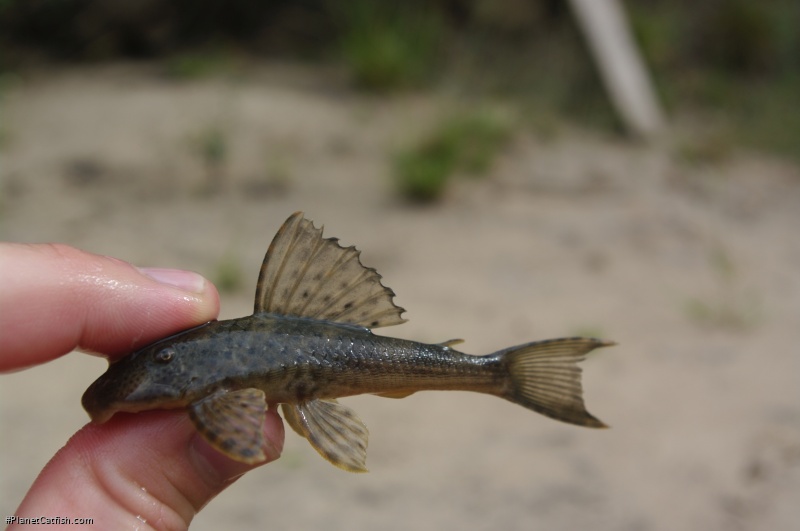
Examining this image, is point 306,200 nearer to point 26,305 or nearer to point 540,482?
point 540,482

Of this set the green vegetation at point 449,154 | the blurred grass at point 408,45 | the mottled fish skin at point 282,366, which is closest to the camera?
the mottled fish skin at point 282,366

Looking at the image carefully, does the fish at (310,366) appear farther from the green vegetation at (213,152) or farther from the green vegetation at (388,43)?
the green vegetation at (388,43)

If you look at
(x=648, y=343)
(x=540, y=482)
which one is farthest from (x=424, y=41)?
(x=540, y=482)

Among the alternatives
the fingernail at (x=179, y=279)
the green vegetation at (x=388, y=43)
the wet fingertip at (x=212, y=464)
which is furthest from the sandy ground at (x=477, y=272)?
the fingernail at (x=179, y=279)

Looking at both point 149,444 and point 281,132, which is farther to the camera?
point 281,132

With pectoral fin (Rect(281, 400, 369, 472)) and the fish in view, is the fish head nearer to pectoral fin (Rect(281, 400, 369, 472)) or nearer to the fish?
the fish

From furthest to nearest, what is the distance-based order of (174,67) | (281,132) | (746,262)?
(174,67), (281,132), (746,262)

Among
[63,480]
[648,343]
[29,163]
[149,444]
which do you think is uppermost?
[29,163]
